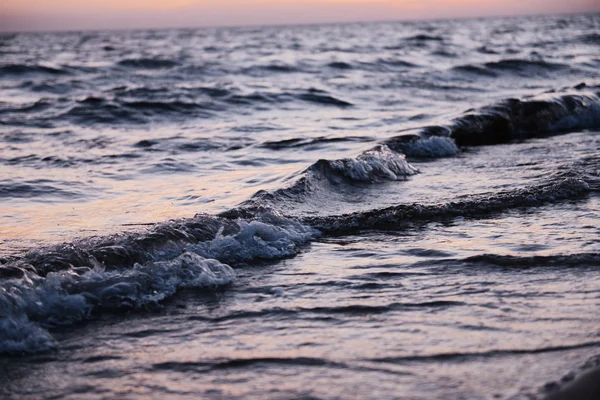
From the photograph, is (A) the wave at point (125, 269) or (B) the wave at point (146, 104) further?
(B) the wave at point (146, 104)

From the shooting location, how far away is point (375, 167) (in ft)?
24.8

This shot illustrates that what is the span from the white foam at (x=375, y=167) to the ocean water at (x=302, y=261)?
3 cm

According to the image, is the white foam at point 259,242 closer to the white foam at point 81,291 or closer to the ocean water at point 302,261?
the ocean water at point 302,261

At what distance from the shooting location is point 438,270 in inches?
169

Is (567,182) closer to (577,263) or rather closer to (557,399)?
(577,263)

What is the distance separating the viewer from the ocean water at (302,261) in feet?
9.89

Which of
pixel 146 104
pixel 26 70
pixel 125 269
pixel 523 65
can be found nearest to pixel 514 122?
pixel 146 104

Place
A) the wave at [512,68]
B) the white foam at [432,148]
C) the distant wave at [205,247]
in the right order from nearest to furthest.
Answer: the distant wave at [205,247]
the white foam at [432,148]
the wave at [512,68]

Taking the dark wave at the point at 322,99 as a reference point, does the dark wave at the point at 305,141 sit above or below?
below

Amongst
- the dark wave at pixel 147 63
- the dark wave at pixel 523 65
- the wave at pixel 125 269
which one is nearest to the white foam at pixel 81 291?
the wave at pixel 125 269

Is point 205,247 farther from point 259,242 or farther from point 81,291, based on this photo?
point 81,291

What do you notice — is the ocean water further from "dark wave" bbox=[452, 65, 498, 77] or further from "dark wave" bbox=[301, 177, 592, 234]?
"dark wave" bbox=[452, 65, 498, 77]

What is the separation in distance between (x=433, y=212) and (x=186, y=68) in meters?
16.7

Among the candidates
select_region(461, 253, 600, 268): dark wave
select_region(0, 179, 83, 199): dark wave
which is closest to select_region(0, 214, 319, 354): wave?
select_region(461, 253, 600, 268): dark wave
